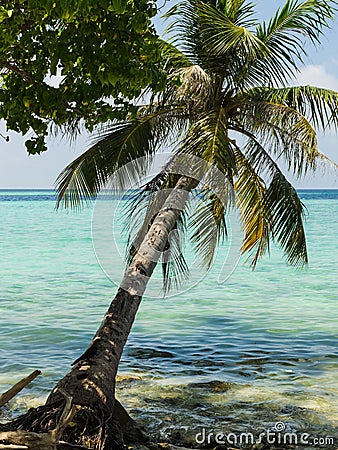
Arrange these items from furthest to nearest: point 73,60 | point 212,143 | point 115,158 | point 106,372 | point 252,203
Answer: point 252,203
point 115,158
point 212,143
point 106,372
point 73,60

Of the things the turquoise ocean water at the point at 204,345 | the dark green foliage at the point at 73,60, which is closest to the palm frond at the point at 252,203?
the turquoise ocean water at the point at 204,345

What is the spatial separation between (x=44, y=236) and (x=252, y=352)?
30376 mm

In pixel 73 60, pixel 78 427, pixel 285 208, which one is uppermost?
pixel 73 60

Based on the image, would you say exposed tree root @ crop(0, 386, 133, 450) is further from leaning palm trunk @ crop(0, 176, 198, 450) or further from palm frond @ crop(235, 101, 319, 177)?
palm frond @ crop(235, 101, 319, 177)

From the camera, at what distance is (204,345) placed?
12688 millimetres

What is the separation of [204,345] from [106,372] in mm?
6166

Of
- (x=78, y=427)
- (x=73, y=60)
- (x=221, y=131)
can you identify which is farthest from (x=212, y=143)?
(x=78, y=427)

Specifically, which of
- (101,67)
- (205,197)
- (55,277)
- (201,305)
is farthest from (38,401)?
(55,277)

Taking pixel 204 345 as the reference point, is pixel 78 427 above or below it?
above

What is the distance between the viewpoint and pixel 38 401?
897 cm

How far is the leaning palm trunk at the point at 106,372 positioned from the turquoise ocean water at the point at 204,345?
125cm

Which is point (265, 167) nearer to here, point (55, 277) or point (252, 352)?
point (252, 352)

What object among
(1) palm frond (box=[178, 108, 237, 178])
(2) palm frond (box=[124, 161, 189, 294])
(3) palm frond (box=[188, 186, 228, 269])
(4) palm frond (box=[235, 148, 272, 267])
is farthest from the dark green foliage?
(4) palm frond (box=[235, 148, 272, 267])

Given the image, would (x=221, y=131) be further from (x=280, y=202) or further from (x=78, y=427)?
(x=78, y=427)
